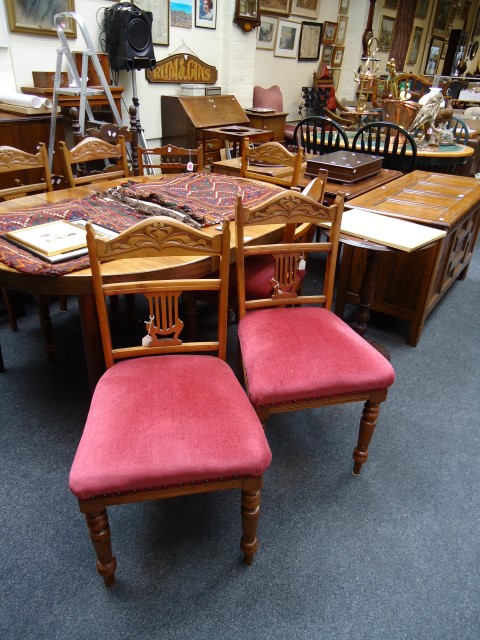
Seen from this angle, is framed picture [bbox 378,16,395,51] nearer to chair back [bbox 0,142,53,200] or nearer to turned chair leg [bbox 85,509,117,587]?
chair back [bbox 0,142,53,200]

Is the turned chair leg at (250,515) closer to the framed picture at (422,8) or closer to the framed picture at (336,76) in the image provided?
the framed picture at (336,76)

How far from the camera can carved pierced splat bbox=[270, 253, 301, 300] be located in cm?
167

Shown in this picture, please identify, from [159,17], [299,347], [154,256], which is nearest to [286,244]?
[299,347]

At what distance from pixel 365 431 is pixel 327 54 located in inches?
265

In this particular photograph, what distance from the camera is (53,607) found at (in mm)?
1235

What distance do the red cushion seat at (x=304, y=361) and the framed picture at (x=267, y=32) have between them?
5183 mm

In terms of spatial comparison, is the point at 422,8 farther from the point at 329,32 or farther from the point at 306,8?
the point at 306,8

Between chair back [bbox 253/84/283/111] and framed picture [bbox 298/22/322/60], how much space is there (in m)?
0.84

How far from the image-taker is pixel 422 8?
829 cm

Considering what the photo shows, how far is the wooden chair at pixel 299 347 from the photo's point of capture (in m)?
1.40

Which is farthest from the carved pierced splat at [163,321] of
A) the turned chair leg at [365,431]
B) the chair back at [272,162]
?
the chair back at [272,162]

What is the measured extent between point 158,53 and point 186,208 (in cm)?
335

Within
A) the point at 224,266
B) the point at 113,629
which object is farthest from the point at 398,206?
the point at 113,629

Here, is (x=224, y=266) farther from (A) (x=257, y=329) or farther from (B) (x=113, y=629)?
(B) (x=113, y=629)
